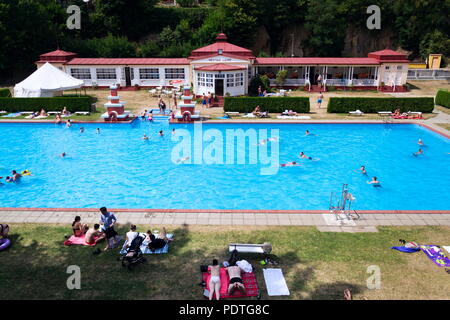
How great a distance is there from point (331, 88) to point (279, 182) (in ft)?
87.7

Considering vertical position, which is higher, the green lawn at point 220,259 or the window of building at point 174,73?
the window of building at point 174,73

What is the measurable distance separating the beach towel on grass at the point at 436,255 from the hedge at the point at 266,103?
2179cm

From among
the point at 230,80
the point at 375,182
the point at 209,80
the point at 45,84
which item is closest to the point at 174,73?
the point at 209,80

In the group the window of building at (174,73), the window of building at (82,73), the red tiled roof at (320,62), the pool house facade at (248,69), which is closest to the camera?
the red tiled roof at (320,62)

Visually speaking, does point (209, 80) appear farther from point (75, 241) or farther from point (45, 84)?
point (75, 241)

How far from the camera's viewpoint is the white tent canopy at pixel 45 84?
33.0 meters

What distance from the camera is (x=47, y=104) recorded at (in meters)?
32.8

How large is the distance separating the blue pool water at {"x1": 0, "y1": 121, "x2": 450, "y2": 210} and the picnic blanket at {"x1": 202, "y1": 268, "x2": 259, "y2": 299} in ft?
20.4

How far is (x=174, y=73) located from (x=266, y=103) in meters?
16.0

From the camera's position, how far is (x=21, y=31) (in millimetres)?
44750

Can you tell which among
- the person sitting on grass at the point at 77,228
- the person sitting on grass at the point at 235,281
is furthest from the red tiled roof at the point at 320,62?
the person sitting on grass at the point at 235,281

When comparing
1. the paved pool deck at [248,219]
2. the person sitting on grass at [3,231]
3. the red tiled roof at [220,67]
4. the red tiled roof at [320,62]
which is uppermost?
the red tiled roof at [320,62]

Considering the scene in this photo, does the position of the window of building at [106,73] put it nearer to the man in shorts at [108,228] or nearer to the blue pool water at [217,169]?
the blue pool water at [217,169]
